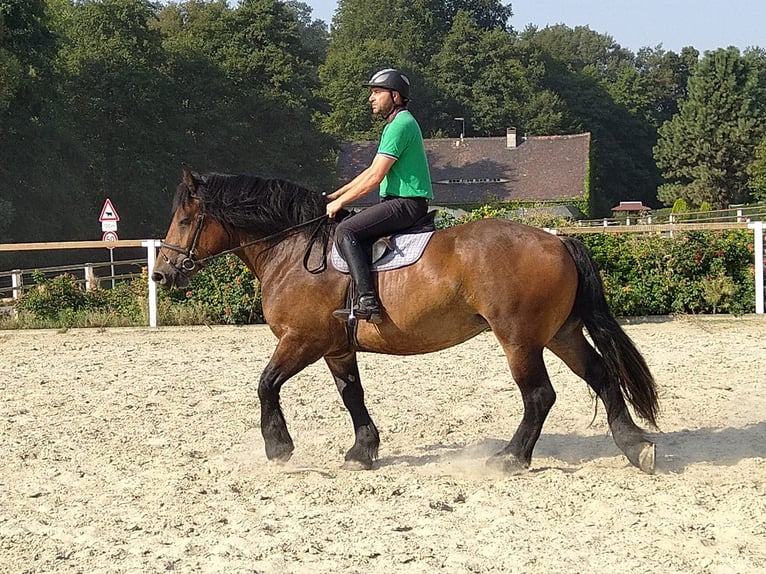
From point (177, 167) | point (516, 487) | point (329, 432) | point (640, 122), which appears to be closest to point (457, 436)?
point (329, 432)

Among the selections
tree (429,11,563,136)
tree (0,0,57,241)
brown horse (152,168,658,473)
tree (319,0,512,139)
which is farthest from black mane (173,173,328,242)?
tree (429,11,563,136)

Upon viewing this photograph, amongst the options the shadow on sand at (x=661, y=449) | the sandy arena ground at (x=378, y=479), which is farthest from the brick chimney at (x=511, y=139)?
the shadow on sand at (x=661, y=449)

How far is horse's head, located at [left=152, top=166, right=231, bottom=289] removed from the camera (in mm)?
6332

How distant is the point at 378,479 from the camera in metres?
5.71

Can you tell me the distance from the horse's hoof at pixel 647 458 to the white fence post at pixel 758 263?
8.94 metres

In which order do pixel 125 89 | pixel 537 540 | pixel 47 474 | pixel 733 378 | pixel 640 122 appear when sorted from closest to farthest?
pixel 537 540, pixel 47 474, pixel 733 378, pixel 125 89, pixel 640 122

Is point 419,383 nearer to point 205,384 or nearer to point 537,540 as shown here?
point 205,384

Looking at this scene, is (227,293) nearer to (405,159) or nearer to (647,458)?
(405,159)

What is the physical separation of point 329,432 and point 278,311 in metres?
1.61

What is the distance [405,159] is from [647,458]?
2.53m

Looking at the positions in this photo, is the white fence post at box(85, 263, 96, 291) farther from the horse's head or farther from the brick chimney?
the brick chimney

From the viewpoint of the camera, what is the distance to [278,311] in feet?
19.7

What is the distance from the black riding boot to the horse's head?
112 centimetres

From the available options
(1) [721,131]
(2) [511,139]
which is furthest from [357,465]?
(1) [721,131]
